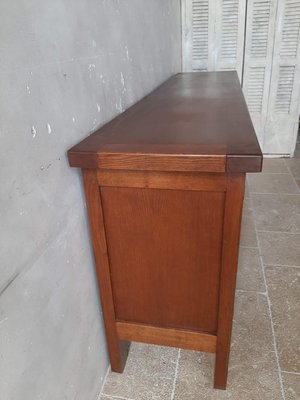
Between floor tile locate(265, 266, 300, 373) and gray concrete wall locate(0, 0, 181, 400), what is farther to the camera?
floor tile locate(265, 266, 300, 373)

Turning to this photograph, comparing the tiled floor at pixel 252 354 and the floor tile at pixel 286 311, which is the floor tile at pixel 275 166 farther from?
the floor tile at pixel 286 311

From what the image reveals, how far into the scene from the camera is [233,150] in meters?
0.77

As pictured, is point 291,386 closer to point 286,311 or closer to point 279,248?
point 286,311

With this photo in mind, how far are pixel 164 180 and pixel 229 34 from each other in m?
2.49

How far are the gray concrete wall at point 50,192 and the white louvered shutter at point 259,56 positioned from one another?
6.51ft

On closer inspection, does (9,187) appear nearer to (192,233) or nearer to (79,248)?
(79,248)

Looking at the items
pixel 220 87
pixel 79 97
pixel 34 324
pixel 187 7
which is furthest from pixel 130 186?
pixel 187 7

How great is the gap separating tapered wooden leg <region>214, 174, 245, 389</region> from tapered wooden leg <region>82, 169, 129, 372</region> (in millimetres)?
341

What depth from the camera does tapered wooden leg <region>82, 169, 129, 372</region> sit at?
2.95ft

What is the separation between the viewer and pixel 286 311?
1451mm

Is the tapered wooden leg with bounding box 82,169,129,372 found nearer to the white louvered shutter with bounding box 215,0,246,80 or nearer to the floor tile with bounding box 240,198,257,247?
the floor tile with bounding box 240,198,257,247

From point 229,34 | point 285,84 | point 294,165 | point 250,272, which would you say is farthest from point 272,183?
point 229,34

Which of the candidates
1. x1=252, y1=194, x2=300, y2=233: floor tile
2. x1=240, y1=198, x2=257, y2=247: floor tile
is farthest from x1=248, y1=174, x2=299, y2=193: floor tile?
x1=240, y1=198, x2=257, y2=247: floor tile

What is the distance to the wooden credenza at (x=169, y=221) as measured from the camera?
809 mm
